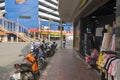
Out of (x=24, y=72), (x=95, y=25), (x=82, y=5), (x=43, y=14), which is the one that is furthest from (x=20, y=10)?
(x=24, y=72)

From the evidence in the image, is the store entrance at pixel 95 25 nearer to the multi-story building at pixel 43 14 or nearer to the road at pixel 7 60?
the road at pixel 7 60

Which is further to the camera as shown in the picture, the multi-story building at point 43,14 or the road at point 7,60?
the multi-story building at point 43,14

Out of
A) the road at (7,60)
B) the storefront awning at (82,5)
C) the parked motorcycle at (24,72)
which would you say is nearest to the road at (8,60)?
the road at (7,60)

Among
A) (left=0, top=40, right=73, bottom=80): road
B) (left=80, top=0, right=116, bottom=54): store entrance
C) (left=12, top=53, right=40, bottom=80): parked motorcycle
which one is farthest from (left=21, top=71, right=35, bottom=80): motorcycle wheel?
(left=80, top=0, right=116, bottom=54): store entrance

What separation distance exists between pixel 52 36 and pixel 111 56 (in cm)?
6892

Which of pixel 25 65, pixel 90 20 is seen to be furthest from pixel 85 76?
Result: pixel 90 20

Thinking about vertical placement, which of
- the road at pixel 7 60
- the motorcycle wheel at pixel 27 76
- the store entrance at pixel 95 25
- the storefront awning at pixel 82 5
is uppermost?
the storefront awning at pixel 82 5

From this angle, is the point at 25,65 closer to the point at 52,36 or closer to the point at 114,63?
the point at 114,63

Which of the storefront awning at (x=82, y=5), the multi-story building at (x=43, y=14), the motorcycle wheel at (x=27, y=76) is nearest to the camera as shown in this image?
the motorcycle wheel at (x=27, y=76)

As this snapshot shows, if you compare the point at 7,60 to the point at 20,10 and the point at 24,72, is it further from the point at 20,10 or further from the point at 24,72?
the point at 20,10

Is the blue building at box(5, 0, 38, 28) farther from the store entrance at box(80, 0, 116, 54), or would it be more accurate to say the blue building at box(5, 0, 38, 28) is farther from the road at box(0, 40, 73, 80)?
the store entrance at box(80, 0, 116, 54)

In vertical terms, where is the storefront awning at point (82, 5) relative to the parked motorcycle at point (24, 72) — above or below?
above

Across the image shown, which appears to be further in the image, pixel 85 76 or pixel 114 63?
pixel 85 76

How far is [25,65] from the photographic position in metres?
9.70
